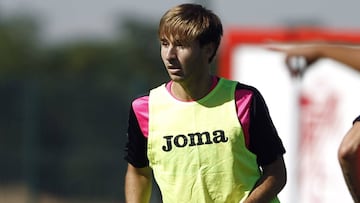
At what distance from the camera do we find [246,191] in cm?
759

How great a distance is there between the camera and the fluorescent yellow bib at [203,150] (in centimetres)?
756

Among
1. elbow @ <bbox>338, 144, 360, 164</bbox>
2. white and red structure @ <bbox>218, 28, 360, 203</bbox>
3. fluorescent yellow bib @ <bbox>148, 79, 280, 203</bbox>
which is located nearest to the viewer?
fluorescent yellow bib @ <bbox>148, 79, 280, 203</bbox>

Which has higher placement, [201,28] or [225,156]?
[201,28]

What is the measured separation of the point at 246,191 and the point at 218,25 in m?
0.84

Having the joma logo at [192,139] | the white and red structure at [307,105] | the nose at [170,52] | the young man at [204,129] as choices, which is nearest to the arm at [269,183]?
the young man at [204,129]

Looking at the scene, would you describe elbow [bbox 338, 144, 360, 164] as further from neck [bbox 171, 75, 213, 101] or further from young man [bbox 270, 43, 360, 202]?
neck [bbox 171, 75, 213, 101]

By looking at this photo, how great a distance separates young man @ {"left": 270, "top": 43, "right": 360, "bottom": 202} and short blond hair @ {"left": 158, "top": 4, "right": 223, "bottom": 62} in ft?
1.62

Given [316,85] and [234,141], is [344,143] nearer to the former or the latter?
[234,141]

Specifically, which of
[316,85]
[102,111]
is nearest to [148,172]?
[316,85]

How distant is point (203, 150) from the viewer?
7582mm

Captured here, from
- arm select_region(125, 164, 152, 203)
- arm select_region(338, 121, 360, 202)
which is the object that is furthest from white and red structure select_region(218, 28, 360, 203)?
arm select_region(125, 164, 152, 203)

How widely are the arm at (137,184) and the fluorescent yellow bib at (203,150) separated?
0.20 metres

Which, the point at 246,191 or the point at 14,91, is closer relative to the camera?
the point at 246,191

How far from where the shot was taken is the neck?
300 inches
